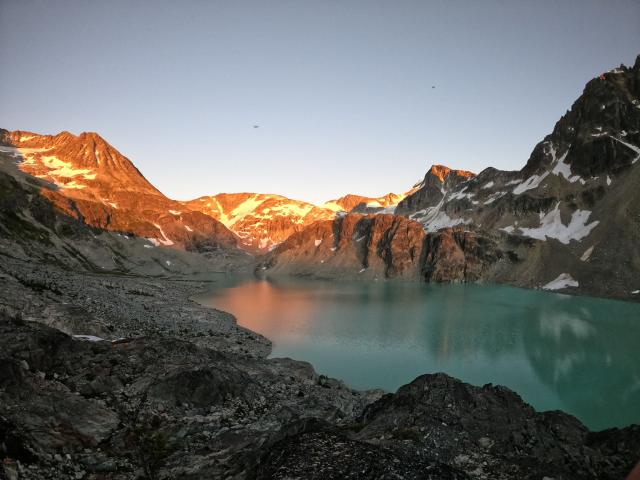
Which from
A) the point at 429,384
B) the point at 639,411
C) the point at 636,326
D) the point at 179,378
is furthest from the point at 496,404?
the point at 636,326

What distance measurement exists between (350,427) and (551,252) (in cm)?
17338

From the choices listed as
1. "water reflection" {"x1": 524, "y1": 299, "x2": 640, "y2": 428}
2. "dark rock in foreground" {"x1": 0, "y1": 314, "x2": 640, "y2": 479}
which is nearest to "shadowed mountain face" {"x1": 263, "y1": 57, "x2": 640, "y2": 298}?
"water reflection" {"x1": 524, "y1": 299, "x2": 640, "y2": 428}

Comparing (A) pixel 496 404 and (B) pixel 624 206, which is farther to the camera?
(B) pixel 624 206

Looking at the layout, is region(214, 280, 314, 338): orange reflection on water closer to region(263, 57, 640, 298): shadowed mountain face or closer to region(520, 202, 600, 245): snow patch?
region(263, 57, 640, 298): shadowed mountain face

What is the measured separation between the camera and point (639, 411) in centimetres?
3834

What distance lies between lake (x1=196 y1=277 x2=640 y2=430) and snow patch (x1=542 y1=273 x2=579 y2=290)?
30235mm

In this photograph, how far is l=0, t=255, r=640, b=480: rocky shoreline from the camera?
469 inches

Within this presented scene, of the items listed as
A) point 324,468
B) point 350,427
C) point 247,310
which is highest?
point 324,468

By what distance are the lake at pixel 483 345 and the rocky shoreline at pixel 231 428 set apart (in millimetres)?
21853

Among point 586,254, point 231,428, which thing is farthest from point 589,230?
point 231,428

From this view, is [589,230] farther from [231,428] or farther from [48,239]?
[48,239]

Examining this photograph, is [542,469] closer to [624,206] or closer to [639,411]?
[639,411]

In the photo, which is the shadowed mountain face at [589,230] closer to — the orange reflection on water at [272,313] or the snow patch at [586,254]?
the snow patch at [586,254]

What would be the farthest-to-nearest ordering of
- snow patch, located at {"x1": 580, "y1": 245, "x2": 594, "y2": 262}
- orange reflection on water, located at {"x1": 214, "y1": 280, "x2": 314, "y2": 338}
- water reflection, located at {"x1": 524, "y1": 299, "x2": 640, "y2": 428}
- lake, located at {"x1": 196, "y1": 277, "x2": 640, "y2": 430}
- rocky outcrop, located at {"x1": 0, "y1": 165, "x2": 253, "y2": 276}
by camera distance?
snow patch, located at {"x1": 580, "y1": 245, "x2": 594, "y2": 262}
rocky outcrop, located at {"x1": 0, "y1": 165, "x2": 253, "y2": 276}
orange reflection on water, located at {"x1": 214, "y1": 280, "x2": 314, "y2": 338}
lake, located at {"x1": 196, "y1": 277, "x2": 640, "y2": 430}
water reflection, located at {"x1": 524, "y1": 299, "x2": 640, "y2": 428}
